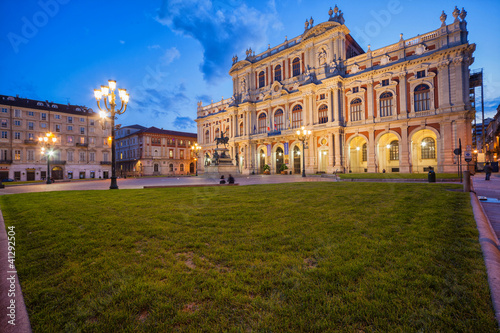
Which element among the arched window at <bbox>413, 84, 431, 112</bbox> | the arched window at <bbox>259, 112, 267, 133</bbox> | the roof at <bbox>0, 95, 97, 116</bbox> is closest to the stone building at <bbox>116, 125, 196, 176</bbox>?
the roof at <bbox>0, 95, 97, 116</bbox>

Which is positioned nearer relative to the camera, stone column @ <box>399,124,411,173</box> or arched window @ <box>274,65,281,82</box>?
stone column @ <box>399,124,411,173</box>

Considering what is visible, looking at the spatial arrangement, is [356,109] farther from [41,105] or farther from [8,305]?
[41,105]

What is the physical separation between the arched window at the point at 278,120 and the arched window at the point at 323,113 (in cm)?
745

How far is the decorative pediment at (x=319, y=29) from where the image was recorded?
115 ft

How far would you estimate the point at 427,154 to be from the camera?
98.4 ft

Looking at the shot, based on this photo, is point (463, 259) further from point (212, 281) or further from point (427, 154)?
point (427, 154)

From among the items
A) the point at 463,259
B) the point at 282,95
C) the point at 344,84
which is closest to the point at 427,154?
the point at 344,84

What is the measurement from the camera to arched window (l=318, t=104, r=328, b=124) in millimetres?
35531

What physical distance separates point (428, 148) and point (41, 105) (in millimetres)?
69508

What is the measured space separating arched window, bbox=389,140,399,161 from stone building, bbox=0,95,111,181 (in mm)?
55234

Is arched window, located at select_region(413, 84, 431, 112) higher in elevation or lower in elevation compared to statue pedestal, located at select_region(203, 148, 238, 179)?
higher

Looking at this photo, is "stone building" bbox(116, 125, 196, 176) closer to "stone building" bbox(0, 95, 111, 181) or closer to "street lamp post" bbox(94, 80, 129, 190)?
"stone building" bbox(0, 95, 111, 181)

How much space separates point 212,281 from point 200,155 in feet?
181

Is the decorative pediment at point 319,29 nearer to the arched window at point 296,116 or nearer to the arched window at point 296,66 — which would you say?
the arched window at point 296,66
